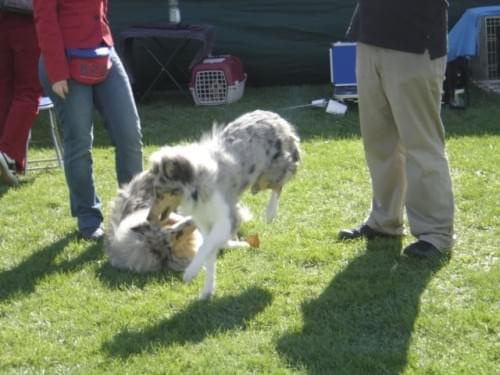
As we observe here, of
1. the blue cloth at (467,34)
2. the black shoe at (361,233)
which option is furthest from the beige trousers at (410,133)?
the blue cloth at (467,34)

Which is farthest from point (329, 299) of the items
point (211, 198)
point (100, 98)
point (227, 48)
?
point (227, 48)

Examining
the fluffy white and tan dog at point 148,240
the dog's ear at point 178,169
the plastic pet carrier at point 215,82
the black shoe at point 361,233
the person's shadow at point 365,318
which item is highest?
the dog's ear at point 178,169

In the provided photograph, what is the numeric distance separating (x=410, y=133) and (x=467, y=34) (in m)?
4.36

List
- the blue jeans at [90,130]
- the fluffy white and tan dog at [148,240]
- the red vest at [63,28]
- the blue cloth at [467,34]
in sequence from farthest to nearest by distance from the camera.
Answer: the blue cloth at [467,34]
the blue jeans at [90,130]
the red vest at [63,28]
the fluffy white and tan dog at [148,240]

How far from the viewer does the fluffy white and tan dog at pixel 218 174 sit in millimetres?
3457

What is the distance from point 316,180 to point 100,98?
1.71 meters

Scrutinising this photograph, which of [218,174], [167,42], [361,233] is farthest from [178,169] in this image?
[167,42]

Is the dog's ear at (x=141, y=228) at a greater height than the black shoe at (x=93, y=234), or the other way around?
the dog's ear at (x=141, y=228)

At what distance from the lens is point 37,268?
420 centimetres

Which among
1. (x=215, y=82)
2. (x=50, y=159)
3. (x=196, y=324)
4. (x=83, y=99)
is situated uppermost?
(x=83, y=99)

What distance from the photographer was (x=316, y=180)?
17.8 ft

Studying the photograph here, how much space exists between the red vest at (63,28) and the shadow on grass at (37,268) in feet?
3.16

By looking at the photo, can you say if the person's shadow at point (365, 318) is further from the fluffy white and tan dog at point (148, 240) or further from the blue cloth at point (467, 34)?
the blue cloth at point (467, 34)

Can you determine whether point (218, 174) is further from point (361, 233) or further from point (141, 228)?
point (361, 233)
